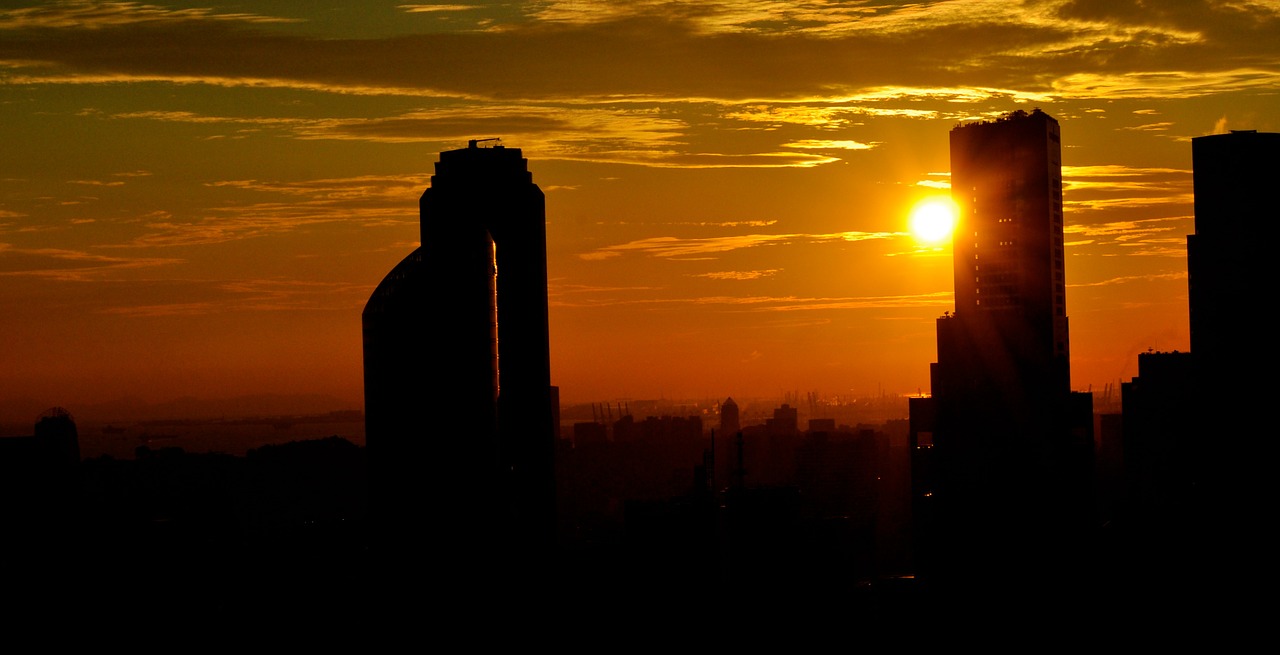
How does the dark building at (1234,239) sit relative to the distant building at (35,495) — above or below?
above

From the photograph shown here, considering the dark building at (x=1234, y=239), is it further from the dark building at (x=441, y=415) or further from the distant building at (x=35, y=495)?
the distant building at (x=35, y=495)

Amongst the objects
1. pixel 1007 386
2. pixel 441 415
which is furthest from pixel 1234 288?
pixel 441 415

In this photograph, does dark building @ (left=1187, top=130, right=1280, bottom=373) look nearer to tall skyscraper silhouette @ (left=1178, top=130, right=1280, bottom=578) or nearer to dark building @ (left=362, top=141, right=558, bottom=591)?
tall skyscraper silhouette @ (left=1178, top=130, right=1280, bottom=578)

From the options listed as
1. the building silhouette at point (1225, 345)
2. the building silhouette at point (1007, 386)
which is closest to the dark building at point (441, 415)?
the building silhouette at point (1007, 386)

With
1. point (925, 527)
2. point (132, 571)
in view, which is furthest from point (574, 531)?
point (132, 571)

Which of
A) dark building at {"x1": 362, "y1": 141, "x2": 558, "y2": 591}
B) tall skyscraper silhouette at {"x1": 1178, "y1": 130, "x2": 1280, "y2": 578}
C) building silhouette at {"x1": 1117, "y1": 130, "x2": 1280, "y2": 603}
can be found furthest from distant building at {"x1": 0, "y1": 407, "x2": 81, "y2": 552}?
tall skyscraper silhouette at {"x1": 1178, "y1": 130, "x2": 1280, "y2": 578}

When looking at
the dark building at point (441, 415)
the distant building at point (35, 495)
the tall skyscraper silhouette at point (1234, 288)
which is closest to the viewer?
the dark building at point (441, 415)

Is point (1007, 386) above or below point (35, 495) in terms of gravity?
above

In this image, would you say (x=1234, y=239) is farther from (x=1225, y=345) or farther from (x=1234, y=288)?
(x=1225, y=345)
